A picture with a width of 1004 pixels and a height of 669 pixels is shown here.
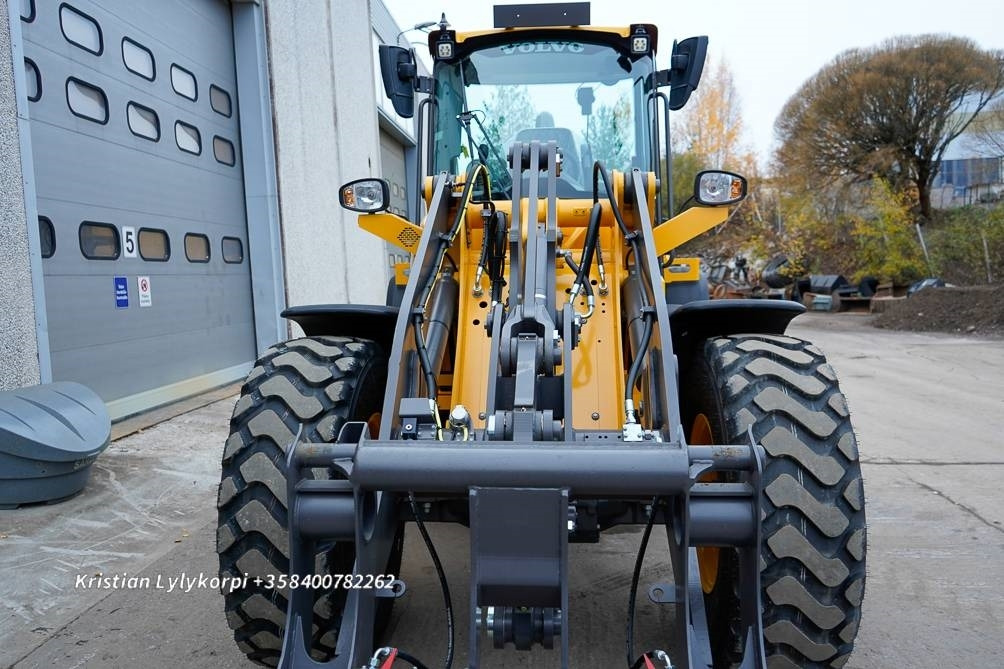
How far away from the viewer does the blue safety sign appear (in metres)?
6.05

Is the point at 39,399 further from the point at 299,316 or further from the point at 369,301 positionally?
the point at 369,301

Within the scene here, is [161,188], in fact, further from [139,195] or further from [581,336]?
[581,336]

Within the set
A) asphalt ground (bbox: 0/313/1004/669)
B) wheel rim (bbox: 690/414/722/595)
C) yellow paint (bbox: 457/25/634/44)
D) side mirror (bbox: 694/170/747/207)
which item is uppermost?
yellow paint (bbox: 457/25/634/44)

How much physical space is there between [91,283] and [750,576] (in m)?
5.62

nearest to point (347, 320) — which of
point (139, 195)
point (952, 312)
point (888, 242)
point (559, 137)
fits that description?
point (559, 137)

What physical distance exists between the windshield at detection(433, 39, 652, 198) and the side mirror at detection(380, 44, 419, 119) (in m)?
0.16

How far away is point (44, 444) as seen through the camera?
406 centimetres

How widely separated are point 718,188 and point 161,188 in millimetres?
5756

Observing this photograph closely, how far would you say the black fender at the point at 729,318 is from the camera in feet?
8.43

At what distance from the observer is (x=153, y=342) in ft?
21.7

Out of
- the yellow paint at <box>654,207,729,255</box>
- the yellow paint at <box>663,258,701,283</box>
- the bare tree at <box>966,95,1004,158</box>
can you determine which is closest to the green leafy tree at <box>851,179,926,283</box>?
the bare tree at <box>966,95,1004,158</box>

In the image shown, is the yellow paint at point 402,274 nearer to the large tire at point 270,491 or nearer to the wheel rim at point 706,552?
the large tire at point 270,491

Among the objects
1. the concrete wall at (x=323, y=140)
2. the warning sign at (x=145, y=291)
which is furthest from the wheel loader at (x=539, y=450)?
the concrete wall at (x=323, y=140)

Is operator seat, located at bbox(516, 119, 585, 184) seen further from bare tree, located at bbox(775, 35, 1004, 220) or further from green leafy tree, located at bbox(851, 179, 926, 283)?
bare tree, located at bbox(775, 35, 1004, 220)
